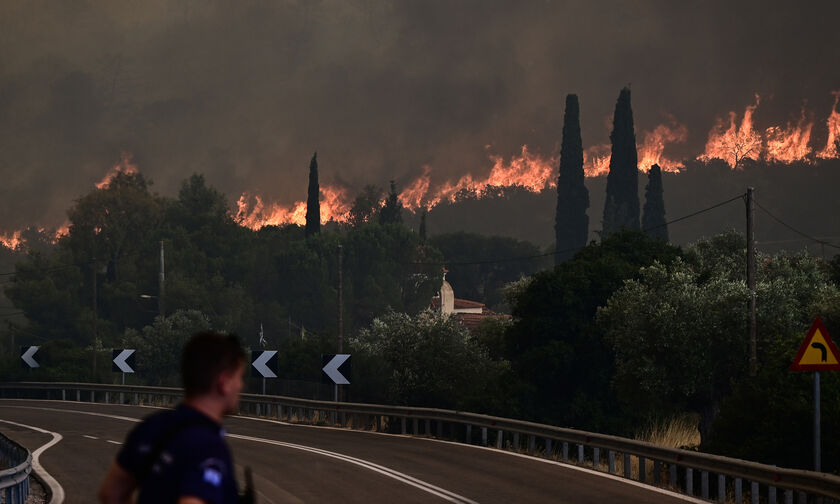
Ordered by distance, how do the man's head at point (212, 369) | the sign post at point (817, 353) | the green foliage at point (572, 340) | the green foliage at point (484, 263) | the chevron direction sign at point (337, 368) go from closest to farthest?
the man's head at point (212, 369) → the sign post at point (817, 353) → the chevron direction sign at point (337, 368) → the green foliage at point (572, 340) → the green foliage at point (484, 263)

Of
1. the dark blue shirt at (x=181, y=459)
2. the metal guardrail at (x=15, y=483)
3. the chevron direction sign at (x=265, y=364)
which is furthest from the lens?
the chevron direction sign at (x=265, y=364)

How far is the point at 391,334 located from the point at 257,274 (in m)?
68.8

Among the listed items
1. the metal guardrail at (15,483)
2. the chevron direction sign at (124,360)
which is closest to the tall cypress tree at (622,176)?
the chevron direction sign at (124,360)

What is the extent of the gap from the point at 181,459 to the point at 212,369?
0.36 meters

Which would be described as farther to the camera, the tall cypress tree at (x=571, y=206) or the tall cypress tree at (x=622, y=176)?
the tall cypress tree at (x=571, y=206)

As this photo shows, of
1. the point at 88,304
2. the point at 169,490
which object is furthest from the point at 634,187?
the point at 169,490

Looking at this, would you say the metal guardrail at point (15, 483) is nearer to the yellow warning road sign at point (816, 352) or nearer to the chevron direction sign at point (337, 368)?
the yellow warning road sign at point (816, 352)

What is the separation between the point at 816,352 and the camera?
52.0 ft

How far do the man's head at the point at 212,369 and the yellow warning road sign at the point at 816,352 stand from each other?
41.1 ft

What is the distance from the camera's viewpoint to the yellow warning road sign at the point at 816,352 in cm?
1578

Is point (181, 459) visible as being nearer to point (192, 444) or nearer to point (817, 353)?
point (192, 444)

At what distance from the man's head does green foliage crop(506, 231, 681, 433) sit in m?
33.1

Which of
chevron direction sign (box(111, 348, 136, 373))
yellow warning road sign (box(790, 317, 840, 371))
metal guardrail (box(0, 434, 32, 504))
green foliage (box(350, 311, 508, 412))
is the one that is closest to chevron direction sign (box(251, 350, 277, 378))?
green foliage (box(350, 311, 508, 412))

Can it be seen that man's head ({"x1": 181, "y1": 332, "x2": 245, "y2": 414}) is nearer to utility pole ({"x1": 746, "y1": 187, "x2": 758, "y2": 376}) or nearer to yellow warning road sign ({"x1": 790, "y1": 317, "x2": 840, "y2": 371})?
yellow warning road sign ({"x1": 790, "y1": 317, "x2": 840, "y2": 371})
